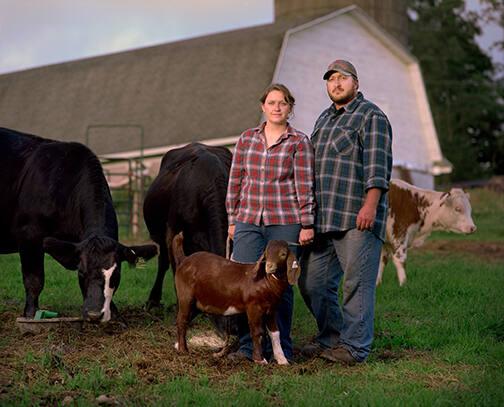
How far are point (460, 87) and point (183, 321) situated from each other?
136 ft

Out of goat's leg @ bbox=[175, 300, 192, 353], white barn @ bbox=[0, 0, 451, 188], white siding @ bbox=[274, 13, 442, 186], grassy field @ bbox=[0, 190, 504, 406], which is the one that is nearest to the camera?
grassy field @ bbox=[0, 190, 504, 406]

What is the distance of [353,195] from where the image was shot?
18.9 ft

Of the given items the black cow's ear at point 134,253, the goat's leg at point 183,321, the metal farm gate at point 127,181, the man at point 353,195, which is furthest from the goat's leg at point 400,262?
the metal farm gate at point 127,181

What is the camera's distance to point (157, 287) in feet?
28.8

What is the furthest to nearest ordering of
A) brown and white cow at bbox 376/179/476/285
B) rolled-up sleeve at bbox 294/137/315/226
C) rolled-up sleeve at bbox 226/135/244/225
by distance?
brown and white cow at bbox 376/179/476/285 → rolled-up sleeve at bbox 226/135/244/225 → rolled-up sleeve at bbox 294/137/315/226

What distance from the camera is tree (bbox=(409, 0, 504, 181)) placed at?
4266 centimetres

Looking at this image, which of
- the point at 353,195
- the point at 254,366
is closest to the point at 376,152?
the point at 353,195

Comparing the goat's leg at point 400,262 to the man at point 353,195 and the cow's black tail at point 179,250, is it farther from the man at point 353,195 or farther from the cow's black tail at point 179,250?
the cow's black tail at point 179,250

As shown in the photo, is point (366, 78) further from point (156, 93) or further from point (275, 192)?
point (275, 192)

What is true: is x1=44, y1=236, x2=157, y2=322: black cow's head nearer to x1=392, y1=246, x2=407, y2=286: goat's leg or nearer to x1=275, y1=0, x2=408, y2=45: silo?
x1=392, y1=246, x2=407, y2=286: goat's leg

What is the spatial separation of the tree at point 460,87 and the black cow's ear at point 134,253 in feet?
120

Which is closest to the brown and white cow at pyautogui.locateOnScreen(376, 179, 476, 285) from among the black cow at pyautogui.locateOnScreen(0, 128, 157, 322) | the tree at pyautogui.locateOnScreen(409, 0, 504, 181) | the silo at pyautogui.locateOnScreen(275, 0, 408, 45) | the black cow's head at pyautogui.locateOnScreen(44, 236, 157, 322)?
the black cow at pyautogui.locateOnScreen(0, 128, 157, 322)

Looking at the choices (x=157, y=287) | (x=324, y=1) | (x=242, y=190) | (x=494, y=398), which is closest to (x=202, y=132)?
(x=324, y=1)

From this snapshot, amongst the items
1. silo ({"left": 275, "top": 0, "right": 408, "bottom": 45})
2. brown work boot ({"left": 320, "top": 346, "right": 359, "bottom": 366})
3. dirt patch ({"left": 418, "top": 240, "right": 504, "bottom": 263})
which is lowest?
dirt patch ({"left": 418, "top": 240, "right": 504, "bottom": 263})
